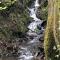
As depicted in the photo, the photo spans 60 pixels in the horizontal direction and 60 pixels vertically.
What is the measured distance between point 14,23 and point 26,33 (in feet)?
3.48

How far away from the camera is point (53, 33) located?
224 inches

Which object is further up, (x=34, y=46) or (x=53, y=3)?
(x=53, y=3)

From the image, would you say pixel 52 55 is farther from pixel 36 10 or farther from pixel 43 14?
pixel 36 10

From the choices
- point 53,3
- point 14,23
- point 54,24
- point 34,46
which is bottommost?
point 34,46

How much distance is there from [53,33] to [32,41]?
8.07m

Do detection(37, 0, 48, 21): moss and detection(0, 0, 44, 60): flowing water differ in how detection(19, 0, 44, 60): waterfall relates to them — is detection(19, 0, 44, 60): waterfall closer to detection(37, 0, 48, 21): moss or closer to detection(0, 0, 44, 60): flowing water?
detection(0, 0, 44, 60): flowing water

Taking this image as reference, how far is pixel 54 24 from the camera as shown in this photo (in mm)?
5598

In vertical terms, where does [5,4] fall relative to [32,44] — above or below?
above

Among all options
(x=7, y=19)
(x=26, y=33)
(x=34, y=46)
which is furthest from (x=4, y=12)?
(x=34, y=46)

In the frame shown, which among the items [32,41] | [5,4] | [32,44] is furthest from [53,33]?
[5,4]

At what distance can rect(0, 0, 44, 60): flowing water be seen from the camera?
1135 cm

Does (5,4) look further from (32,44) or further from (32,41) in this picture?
(32,44)

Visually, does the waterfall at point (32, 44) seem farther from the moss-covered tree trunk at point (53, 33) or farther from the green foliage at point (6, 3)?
the moss-covered tree trunk at point (53, 33)

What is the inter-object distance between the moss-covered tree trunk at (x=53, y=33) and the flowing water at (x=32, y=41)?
4.90m
